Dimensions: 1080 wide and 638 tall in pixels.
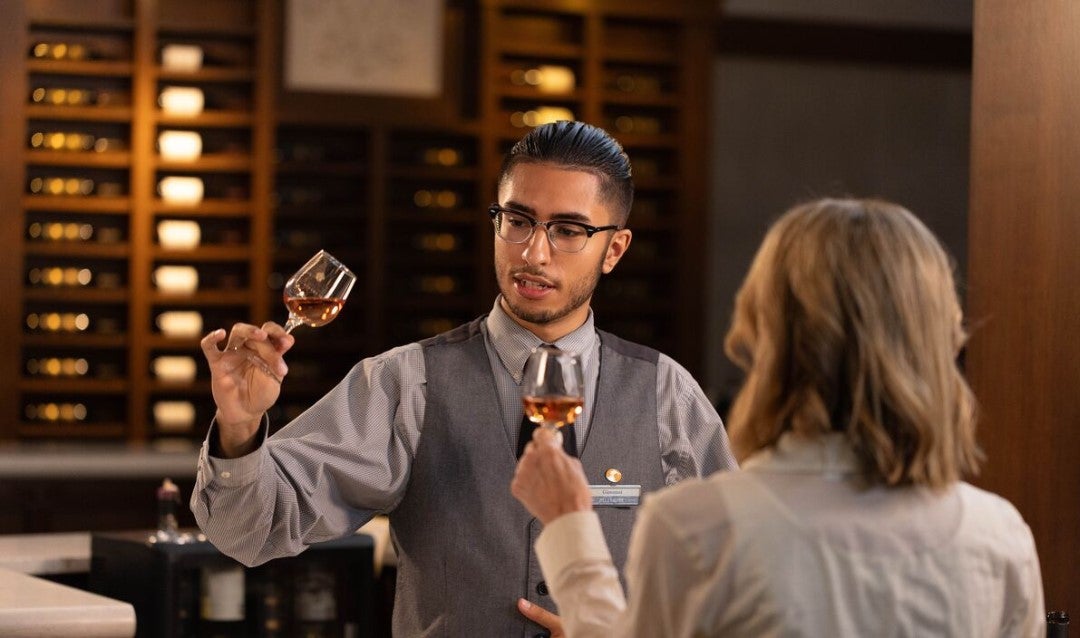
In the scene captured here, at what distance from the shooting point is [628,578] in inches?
61.9

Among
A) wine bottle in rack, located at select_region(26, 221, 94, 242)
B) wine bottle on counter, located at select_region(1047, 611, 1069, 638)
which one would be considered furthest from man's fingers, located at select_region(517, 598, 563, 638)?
wine bottle in rack, located at select_region(26, 221, 94, 242)

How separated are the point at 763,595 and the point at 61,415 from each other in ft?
22.5

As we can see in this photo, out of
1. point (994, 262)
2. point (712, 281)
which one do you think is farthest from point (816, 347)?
point (712, 281)

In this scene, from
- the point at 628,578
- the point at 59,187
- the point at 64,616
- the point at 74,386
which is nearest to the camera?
the point at 628,578

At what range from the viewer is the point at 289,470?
6.93 feet

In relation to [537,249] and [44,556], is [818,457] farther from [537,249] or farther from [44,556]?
[44,556]

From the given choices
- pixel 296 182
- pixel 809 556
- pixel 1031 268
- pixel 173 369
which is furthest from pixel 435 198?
pixel 809 556

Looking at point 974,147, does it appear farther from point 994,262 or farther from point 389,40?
point 389,40

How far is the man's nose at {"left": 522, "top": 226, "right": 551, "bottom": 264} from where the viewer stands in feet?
7.32

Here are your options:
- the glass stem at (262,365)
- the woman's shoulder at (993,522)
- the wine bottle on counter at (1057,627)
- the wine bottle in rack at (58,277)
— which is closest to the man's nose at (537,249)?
the glass stem at (262,365)

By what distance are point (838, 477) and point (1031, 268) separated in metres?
1.69

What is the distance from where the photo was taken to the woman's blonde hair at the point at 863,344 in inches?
58.2

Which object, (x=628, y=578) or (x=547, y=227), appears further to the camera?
(x=547, y=227)

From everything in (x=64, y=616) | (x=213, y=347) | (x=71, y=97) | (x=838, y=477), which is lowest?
(x=64, y=616)
